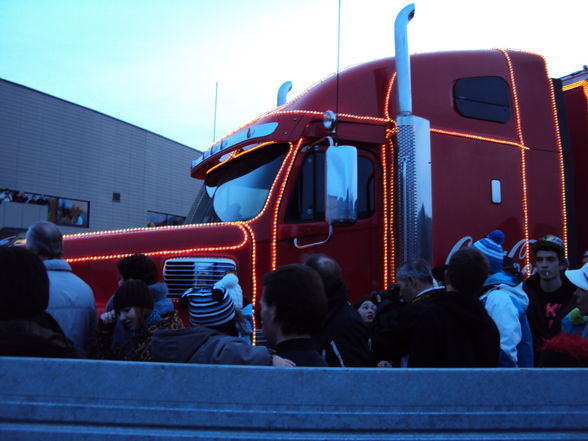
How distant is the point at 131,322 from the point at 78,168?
2399 centimetres

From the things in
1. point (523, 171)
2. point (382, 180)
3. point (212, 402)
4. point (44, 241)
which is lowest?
point (212, 402)

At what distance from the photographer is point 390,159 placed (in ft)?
15.6

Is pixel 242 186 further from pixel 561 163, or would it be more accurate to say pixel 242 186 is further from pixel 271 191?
pixel 561 163

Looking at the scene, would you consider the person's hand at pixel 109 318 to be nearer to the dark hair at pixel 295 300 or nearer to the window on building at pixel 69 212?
the dark hair at pixel 295 300

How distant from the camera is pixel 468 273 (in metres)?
2.80

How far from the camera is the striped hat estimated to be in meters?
2.58

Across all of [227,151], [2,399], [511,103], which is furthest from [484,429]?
[511,103]

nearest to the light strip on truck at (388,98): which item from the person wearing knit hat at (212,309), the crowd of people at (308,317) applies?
the crowd of people at (308,317)

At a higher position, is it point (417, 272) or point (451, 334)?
point (417, 272)

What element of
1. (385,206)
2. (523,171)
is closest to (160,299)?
A: (385,206)

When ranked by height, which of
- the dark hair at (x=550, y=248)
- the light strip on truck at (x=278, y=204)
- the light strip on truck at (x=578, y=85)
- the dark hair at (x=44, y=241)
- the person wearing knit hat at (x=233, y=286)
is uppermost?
the light strip on truck at (x=578, y=85)

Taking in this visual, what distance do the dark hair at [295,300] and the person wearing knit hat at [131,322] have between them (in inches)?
36.2

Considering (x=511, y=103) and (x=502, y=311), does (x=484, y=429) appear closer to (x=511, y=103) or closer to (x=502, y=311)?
(x=502, y=311)

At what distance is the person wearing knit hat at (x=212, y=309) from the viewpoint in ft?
8.46
